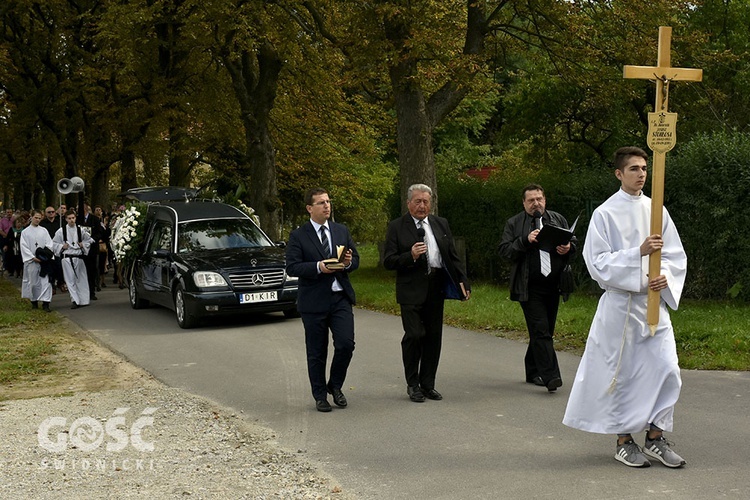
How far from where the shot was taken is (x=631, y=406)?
21.6 ft

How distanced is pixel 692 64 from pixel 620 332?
1608 centimetres

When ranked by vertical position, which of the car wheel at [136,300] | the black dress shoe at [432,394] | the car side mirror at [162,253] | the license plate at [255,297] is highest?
the car side mirror at [162,253]

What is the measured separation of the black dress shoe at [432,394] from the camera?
913 centimetres

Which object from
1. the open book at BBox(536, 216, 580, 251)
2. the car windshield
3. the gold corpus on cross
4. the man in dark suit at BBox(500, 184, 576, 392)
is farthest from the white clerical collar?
the car windshield

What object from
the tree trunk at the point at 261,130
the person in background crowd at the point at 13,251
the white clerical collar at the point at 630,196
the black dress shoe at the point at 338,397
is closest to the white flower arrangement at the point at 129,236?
the tree trunk at the point at 261,130

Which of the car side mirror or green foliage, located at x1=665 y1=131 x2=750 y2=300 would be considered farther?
the car side mirror

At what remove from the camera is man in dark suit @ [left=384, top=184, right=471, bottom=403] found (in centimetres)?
901

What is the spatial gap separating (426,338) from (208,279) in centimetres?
678

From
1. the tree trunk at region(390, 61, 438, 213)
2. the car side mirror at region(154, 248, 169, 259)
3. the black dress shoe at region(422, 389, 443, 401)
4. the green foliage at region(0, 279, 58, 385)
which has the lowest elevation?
the green foliage at region(0, 279, 58, 385)

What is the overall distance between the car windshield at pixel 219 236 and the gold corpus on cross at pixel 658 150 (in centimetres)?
1073

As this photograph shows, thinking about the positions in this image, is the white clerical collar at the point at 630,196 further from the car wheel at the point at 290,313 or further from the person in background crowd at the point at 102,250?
the person in background crowd at the point at 102,250

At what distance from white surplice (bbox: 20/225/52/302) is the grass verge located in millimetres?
6075

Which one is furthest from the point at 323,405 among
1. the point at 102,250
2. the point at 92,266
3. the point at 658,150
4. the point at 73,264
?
the point at 102,250

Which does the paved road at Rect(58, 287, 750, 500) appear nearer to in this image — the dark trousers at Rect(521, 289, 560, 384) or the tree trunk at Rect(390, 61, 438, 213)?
the dark trousers at Rect(521, 289, 560, 384)
